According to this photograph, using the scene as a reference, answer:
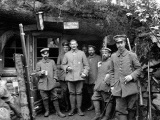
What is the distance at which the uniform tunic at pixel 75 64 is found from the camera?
7473mm

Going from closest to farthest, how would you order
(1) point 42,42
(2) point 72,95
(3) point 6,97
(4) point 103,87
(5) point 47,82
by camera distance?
(3) point 6,97 < (4) point 103,87 < (2) point 72,95 < (5) point 47,82 < (1) point 42,42

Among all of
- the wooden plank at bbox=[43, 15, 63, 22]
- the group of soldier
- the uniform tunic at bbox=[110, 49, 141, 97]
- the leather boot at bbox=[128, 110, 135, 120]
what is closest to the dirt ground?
the group of soldier

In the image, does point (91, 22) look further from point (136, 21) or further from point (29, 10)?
point (29, 10)

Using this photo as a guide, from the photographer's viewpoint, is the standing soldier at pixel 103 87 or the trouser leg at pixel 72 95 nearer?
the standing soldier at pixel 103 87

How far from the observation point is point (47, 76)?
7742mm

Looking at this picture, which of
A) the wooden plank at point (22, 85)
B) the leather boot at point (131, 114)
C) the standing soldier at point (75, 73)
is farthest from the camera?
the standing soldier at point (75, 73)

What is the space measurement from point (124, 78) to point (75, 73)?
2.10m

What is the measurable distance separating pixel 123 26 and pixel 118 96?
111 inches

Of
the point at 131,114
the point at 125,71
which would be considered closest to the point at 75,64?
the point at 125,71

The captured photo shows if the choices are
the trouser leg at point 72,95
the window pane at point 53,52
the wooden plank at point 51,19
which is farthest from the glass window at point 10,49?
the trouser leg at point 72,95

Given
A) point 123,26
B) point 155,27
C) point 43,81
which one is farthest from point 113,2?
point 43,81

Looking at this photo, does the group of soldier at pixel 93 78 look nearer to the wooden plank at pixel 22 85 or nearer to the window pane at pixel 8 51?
the wooden plank at pixel 22 85

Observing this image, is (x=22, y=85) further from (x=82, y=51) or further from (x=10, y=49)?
(x=10, y=49)

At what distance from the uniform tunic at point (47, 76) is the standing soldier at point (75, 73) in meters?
0.44
